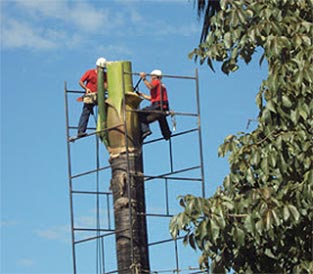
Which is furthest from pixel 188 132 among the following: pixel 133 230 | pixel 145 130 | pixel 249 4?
pixel 249 4

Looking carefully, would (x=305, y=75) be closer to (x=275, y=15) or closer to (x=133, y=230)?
(x=275, y=15)

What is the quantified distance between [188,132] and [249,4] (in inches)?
103

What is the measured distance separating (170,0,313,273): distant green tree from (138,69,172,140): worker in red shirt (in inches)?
89.7

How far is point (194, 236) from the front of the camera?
10.3 m

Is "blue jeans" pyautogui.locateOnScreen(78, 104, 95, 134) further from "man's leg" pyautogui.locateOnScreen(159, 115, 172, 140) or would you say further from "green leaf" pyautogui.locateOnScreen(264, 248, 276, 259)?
"green leaf" pyautogui.locateOnScreen(264, 248, 276, 259)

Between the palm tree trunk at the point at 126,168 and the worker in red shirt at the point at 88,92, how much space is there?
18 centimetres

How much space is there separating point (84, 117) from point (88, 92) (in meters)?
0.35

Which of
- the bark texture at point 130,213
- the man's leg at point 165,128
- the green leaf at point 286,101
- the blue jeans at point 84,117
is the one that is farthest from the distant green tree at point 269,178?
the blue jeans at point 84,117

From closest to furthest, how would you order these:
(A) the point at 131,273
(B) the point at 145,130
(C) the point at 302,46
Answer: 1. (C) the point at 302,46
2. (A) the point at 131,273
3. (B) the point at 145,130

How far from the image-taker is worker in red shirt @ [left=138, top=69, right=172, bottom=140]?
13.5 meters

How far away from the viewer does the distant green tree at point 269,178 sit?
10.2 m

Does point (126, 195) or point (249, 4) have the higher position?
point (249, 4)

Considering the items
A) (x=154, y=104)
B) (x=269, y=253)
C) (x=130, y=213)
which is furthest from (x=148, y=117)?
(x=269, y=253)

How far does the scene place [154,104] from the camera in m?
13.6
